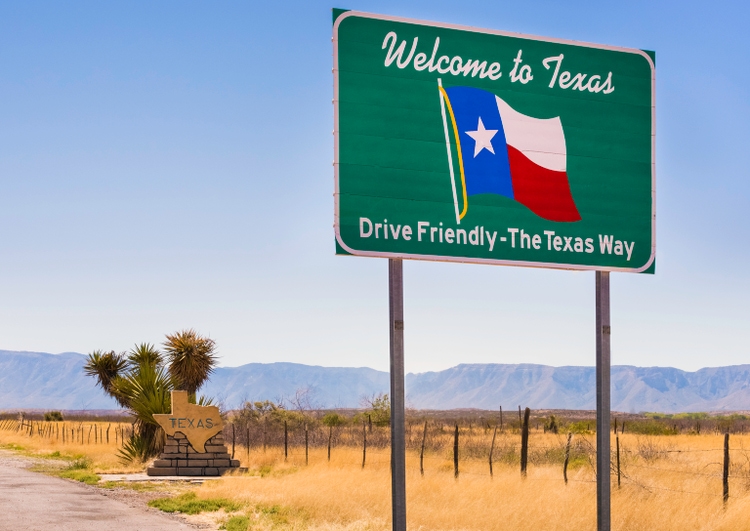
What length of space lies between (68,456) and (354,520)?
2751 centimetres

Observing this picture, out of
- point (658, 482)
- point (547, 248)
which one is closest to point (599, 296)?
point (547, 248)

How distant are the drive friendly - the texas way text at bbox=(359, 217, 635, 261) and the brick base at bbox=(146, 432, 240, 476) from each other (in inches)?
773

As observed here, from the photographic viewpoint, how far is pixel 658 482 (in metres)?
19.2

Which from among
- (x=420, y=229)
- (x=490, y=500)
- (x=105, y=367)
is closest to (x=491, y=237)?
(x=420, y=229)

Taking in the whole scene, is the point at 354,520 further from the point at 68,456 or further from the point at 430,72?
the point at 68,456

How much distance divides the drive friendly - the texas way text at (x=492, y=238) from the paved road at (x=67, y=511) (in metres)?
8.95

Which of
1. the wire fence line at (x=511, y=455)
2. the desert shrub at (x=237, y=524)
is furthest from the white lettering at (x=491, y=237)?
the wire fence line at (x=511, y=455)

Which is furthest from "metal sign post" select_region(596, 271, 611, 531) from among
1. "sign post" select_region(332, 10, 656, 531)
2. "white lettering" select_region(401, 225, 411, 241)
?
"white lettering" select_region(401, 225, 411, 241)

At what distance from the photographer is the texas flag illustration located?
8.38 meters

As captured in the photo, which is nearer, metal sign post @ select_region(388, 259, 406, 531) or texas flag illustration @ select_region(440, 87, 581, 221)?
metal sign post @ select_region(388, 259, 406, 531)

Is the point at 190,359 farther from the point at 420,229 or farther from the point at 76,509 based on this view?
the point at 420,229

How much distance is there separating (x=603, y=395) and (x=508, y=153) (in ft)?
8.66

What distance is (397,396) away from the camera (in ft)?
25.3

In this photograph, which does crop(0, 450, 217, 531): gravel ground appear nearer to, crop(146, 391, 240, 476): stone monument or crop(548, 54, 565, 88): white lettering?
crop(146, 391, 240, 476): stone monument
